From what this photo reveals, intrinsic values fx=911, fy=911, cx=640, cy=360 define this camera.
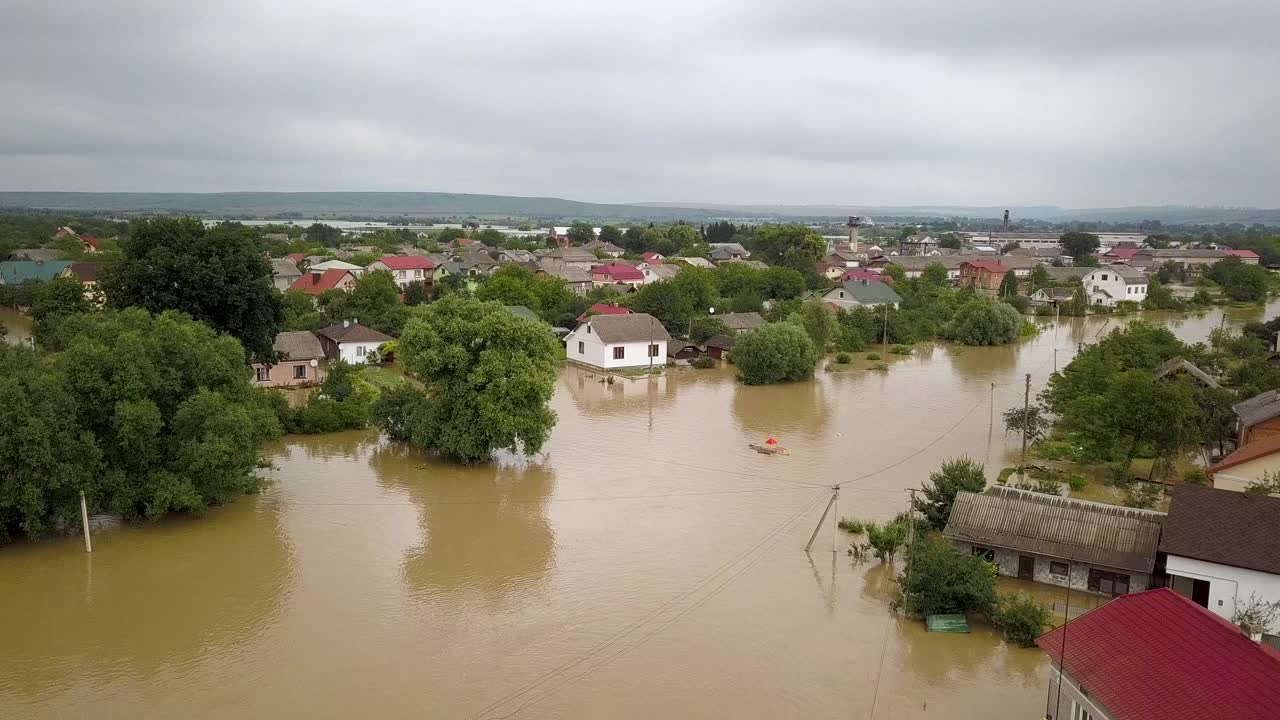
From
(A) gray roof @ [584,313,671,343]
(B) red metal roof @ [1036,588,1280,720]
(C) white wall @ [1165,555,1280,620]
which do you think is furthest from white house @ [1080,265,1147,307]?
(B) red metal roof @ [1036,588,1280,720]

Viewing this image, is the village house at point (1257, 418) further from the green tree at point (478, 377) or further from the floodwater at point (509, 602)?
the green tree at point (478, 377)

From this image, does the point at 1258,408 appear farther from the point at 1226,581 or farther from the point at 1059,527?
the point at 1226,581

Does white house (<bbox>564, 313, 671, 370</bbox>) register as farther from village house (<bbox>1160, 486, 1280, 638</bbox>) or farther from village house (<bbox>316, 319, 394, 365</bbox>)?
village house (<bbox>1160, 486, 1280, 638</bbox>)

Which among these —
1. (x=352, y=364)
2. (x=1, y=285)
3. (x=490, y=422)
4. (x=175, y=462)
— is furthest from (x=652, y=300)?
(x=1, y=285)

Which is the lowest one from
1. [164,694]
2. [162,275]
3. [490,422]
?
[164,694]

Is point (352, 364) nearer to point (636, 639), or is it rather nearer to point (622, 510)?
point (622, 510)

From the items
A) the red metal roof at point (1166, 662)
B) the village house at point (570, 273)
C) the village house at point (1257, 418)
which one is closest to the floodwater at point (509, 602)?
the red metal roof at point (1166, 662)

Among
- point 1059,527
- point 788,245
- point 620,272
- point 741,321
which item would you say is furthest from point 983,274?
point 1059,527
